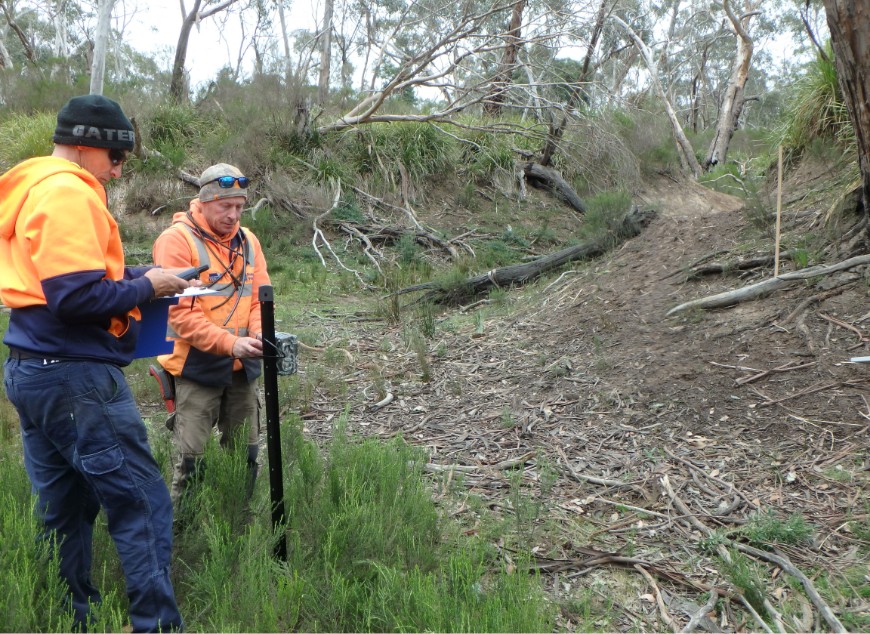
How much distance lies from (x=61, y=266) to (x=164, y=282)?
430 mm

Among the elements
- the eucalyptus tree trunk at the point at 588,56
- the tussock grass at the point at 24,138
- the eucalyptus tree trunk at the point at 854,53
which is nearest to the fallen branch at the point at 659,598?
the eucalyptus tree trunk at the point at 854,53

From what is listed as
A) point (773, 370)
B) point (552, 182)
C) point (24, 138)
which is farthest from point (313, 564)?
point (552, 182)

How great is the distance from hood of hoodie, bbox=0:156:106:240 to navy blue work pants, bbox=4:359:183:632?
A: 0.50 metres

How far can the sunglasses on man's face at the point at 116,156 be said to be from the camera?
2.93 m

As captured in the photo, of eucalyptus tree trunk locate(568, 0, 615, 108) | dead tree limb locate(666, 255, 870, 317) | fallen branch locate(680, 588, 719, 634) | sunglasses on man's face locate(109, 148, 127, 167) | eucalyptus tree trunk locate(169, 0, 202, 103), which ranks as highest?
eucalyptus tree trunk locate(169, 0, 202, 103)

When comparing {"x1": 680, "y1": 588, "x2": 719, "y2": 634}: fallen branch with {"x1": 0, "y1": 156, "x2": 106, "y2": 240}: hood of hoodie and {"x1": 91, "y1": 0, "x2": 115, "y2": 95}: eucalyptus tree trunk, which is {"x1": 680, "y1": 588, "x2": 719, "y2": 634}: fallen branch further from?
{"x1": 91, "y1": 0, "x2": 115, "y2": 95}: eucalyptus tree trunk

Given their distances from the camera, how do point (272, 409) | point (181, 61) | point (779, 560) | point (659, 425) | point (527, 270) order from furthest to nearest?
point (181, 61) → point (527, 270) → point (659, 425) → point (779, 560) → point (272, 409)

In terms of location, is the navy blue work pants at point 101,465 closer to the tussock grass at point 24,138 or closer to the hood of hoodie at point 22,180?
the hood of hoodie at point 22,180

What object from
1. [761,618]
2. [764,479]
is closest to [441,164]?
[764,479]

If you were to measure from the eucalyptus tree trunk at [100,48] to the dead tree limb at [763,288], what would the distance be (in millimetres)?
11143

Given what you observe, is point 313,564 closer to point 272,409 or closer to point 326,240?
point 272,409

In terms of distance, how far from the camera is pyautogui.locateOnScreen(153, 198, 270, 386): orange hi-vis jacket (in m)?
3.71

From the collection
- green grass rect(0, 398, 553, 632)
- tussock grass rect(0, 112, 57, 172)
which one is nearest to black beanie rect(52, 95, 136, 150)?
green grass rect(0, 398, 553, 632)

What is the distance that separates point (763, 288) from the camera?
636cm
